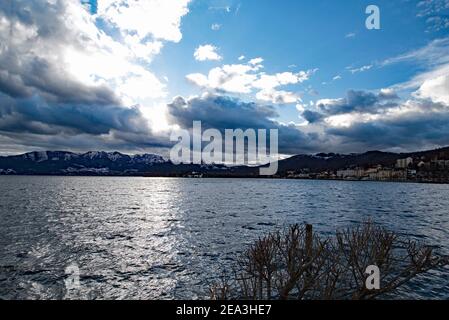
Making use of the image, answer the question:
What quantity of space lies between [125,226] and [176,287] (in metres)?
32.4

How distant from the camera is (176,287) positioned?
78.5 ft

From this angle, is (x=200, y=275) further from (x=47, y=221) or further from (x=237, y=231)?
(x=47, y=221)
